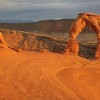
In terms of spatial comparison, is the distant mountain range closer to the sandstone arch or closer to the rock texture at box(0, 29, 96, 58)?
the rock texture at box(0, 29, 96, 58)

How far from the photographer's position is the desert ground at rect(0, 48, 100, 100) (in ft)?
38.9

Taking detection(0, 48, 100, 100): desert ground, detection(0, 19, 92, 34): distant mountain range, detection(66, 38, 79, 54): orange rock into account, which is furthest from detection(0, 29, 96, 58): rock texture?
detection(0, 19, 92, 34): distant mountain range

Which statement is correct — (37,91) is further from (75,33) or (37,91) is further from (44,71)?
(75,33)

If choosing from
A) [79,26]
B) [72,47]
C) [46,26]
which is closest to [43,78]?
[72,47]

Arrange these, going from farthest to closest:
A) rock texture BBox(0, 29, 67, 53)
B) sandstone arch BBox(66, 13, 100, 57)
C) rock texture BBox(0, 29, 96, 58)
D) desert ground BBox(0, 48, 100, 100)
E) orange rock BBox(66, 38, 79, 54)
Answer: rock texture BBox(0, 29, 67, 53), rock texture BBox(0, 29, 96, 58), sandstone arch BBox(66, 13, 100, 57), orange rock BBox(66, 38, 79, 54), desert ground BBox(0, 48, 100, 100)

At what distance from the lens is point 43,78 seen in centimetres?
1280

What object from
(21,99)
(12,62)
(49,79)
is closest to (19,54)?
(12,62)

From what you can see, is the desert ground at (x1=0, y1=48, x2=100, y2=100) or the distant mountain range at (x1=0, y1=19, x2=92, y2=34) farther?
the distant mountain range at (x1=0, y1=19, x2=92, y2=34)

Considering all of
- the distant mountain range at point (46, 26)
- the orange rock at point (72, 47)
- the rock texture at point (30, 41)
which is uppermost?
the orange rock at point (72, 47)

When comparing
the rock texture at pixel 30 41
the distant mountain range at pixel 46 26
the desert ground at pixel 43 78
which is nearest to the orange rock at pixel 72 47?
the desert ground at pixel 43 78

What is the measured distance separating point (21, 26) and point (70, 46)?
331 feet

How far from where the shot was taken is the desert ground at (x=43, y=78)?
11844 millimetres

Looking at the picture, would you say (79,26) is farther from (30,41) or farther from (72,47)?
(30,41)

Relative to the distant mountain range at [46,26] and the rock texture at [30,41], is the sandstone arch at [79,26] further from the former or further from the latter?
the distant mountain range at [46,26]
